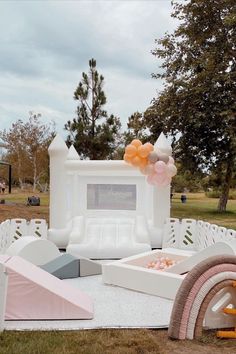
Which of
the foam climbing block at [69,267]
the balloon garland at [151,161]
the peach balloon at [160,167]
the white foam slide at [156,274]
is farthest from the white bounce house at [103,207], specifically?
the white foam slide at [156,274]

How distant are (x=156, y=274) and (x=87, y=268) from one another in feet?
5.08

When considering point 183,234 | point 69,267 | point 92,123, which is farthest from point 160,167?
point 92,123

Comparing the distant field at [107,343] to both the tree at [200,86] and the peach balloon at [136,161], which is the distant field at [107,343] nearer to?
the peach balloon at [136,161]

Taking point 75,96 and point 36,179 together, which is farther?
point 36,179

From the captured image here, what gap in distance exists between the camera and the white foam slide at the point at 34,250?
7.09 metres

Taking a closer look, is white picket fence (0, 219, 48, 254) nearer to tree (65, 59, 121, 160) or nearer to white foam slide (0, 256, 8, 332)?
white foam slide (0, 256, 8, 332)

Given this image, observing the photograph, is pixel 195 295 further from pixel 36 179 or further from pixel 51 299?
pixel 36 179

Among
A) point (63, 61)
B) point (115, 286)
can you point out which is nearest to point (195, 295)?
point (115, 286)

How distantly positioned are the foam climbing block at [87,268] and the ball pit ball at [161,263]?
3.22ft

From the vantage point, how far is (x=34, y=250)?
723 cm

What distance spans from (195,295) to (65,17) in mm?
8473

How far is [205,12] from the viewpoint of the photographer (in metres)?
18.5

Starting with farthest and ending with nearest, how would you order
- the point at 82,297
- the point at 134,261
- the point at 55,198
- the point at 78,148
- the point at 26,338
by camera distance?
1. the point at 78,148
2. the point at 55,198
3. the point at 134,261
4. the point at 82,297
5. the point at 26,338

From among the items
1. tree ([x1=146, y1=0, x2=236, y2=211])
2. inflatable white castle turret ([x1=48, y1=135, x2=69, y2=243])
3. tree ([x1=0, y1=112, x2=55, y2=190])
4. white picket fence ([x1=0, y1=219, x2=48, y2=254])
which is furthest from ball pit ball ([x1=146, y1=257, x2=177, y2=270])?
tree ([x1=0, y1=112, x2=55, y2=190])
